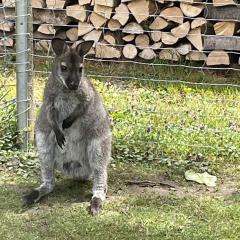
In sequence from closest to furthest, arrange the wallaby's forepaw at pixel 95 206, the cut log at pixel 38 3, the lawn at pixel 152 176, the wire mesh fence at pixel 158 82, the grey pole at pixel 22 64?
the lawn at pixel 152 176
the wallaby's forepaw at pixel 95 206
the grey pole at pixel 22 64
the wire mesh fence at pixel 158 82
the cut log at pixel 38 3

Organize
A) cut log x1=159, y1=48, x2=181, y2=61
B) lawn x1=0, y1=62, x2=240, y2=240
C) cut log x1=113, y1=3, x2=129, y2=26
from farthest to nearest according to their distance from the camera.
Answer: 1. cut log x1=159, y1=48, x2=181, y2=61
2. cut log x1=113, y1=3, x2=129, y2=26
3. lawn x1=0, y1=62, x2=240, y2=240

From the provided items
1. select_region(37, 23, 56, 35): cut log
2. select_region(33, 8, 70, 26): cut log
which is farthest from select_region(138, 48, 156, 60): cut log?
select_region(37, 23, 56, 35): cut log

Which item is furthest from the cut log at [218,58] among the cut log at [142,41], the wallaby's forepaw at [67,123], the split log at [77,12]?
the wallaby's forepaw at [67,123]

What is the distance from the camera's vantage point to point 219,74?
6.92 metres

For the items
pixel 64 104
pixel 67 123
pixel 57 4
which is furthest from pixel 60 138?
pixel 57 4

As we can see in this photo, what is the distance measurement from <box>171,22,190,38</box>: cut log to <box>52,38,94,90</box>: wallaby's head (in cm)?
269

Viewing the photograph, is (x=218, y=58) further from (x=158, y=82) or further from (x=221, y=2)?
(x=158, y=82)

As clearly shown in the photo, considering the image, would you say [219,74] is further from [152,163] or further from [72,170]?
[72,170]

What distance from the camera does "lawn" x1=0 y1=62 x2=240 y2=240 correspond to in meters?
3.92

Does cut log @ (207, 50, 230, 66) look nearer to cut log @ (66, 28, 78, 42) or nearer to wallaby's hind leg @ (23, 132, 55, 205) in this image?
cut log @ (66, 28, 78, 42)

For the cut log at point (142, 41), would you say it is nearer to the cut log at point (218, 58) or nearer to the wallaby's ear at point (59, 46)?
the cut log at point (218, 58)

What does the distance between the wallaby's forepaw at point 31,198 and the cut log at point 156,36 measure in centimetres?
309

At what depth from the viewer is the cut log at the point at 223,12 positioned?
666 cm

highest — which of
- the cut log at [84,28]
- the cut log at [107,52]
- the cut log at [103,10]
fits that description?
the cut log at [103,10]
